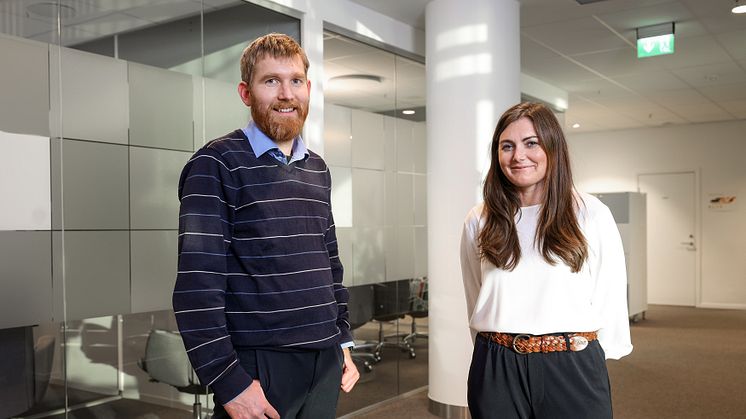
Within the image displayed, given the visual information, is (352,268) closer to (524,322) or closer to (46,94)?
(46,94)

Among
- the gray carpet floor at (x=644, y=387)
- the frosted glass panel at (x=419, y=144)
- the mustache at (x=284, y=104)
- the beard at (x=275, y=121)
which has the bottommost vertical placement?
the gray carpet floor at (x=644, y=387)

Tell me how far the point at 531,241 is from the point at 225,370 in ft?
3.28

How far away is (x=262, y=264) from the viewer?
171 centimetres

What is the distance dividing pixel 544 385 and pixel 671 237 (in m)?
11.0

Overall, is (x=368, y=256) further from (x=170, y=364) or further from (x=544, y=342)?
(x=544, y=342)

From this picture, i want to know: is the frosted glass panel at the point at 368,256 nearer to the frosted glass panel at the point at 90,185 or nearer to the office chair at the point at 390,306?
the office chair at the point at 390,306

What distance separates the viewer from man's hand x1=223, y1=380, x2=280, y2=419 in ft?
5.30

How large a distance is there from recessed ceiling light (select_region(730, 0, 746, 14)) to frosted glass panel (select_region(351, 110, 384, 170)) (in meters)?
2.92

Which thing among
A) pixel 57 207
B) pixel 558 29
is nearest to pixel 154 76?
pixel 57 207

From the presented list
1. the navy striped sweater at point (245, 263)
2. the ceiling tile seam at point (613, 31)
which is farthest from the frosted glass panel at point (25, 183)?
the ceiling tile seam at point (613, 31)

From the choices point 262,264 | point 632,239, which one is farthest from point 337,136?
point 632,239

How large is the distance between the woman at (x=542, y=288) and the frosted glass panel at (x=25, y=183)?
2094mm

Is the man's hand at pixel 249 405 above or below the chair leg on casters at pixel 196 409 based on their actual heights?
above

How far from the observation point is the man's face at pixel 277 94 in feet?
5.77
